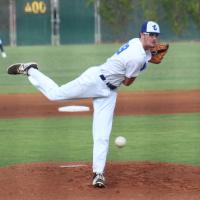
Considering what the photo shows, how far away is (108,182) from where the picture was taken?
19.2ft

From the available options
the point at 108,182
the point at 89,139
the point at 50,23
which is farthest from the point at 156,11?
the point at 108,182

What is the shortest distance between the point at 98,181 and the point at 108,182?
0.29 meters

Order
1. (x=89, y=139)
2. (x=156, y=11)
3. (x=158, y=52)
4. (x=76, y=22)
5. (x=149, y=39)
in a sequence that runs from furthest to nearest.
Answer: (x=156, y=11) < (x=76, y=22) < (x=89, y=139) < (x=158, y=52) < (x=149, y=39)

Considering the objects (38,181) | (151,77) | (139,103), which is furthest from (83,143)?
(151,77)

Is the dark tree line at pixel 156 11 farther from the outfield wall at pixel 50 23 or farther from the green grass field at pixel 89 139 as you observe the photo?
the green grass field at pixel 89 139

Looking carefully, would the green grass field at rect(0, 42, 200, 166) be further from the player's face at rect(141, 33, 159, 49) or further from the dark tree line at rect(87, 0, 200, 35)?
the dark tree line at rect(87, 0, 200, 35)

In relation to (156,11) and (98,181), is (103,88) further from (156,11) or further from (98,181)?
(156,11)

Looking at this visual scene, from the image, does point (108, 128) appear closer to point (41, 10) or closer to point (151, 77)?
point (151, 77)

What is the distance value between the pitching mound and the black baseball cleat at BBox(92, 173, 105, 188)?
0.04m

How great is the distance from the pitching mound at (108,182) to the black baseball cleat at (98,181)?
45 millimetres

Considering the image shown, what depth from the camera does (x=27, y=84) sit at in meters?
16.3

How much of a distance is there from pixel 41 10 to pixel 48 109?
2304cm

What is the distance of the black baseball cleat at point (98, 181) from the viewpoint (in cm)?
557

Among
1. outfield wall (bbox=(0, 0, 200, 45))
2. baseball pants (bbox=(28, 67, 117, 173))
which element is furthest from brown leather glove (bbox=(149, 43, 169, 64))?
outfield wall (bbox=(0, 0, 200, 45))
